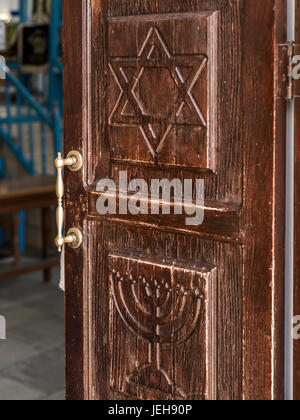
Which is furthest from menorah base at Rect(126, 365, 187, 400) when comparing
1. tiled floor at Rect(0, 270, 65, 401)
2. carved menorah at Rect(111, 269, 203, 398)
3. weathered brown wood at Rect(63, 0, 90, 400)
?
tiled floor at Rect(0, 270, 65, 401)

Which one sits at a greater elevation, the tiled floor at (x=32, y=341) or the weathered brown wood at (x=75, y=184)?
the weathered brown wood at (x=75, y=184)

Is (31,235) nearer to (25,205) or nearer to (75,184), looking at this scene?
(25,205)

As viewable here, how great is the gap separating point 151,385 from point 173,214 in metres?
0.54

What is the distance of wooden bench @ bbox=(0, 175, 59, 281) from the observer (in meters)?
5.74

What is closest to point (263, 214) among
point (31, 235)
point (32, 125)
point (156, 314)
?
point (156, 314)

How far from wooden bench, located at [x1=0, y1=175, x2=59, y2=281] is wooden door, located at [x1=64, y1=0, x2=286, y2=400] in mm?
3471

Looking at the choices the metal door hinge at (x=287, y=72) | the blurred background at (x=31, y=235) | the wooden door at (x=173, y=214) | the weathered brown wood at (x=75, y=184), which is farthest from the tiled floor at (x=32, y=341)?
the metal door hinge at (x=287, y=72)

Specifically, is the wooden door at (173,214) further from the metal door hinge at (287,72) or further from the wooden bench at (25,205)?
the wooden bench at (25,205)

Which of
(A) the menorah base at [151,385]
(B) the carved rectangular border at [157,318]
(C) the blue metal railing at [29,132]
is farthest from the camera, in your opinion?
(C) the blue metal railing at [29,132]

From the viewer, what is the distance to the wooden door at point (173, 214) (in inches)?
73.5

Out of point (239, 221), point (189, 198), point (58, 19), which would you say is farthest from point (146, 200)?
point (58, 19)

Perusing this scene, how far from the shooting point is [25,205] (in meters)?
5.82

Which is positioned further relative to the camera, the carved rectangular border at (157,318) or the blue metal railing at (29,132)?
the blue metal railing at (29,132)

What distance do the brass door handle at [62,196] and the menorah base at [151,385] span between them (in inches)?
17.9
